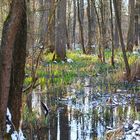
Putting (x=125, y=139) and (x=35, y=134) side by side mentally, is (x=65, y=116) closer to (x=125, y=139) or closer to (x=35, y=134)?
(x=35, y=134)

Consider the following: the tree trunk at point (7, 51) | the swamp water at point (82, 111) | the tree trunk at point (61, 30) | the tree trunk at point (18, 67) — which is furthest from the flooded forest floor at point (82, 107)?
the tree trunk at point (61, 30)

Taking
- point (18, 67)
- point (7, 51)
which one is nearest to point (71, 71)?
point (18, 67)

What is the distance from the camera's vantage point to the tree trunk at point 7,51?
16.0 ft

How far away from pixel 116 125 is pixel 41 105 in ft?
7.08

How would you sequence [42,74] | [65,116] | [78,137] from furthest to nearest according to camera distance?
[42,74] → [65,116] → [78,137]

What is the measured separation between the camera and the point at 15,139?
17.6ft

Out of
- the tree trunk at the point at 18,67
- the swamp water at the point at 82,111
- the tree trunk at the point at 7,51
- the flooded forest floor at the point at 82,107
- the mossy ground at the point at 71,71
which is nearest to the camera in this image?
the tree trunk at the point at 7,51

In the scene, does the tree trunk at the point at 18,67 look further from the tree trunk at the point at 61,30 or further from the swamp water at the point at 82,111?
the tree trunk at the point at 61,30

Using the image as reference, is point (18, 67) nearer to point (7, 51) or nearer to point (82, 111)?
point (7, 51)

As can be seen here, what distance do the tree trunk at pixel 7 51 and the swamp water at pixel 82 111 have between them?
46.8 inches

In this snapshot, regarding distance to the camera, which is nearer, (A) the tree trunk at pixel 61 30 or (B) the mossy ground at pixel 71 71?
(B) the mossy ground at pixel 71 71

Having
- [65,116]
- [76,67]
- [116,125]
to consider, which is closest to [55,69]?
[76,67]

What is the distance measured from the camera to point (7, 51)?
4.86 meters

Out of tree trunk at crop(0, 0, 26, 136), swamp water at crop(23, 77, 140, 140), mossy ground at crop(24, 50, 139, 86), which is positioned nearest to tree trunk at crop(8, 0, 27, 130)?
tree trunk at crop(0, 0, 26, 136)
